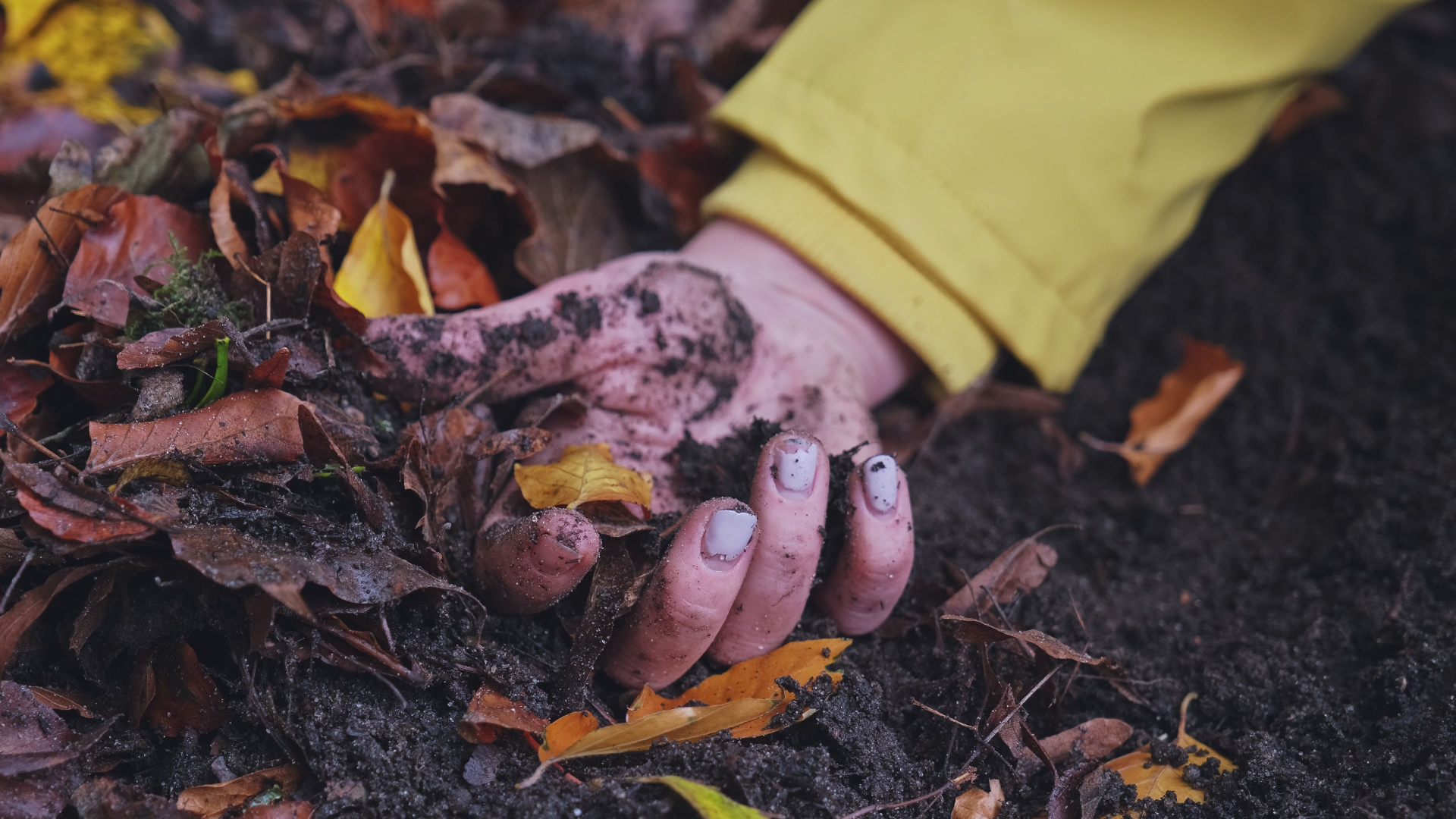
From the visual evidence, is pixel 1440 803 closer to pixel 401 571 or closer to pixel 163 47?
pixel 401 571

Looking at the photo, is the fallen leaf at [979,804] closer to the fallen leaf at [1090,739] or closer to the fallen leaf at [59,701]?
the fallen leaf at [1090,739]

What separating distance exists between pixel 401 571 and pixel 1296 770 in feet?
4.06

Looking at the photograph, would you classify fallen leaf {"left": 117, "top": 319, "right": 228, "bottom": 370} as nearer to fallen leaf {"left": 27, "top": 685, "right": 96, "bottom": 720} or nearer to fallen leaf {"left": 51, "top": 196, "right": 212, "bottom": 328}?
fallen leaf {"left": 51, "top": 196, "right": 212, "bottom": 328}

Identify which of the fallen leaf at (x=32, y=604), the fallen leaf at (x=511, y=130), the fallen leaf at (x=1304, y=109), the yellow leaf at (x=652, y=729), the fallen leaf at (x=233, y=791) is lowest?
the fallen leaf at (x=233, y=791)

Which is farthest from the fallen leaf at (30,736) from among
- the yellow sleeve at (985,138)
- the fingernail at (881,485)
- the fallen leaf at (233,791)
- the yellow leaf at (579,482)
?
the yellow sleeve at (985,138)

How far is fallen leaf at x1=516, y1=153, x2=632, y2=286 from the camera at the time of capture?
68.0 inches

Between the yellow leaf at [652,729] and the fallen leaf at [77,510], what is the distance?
1.78ft

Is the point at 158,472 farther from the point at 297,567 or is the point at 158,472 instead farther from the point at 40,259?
the point at 40,259

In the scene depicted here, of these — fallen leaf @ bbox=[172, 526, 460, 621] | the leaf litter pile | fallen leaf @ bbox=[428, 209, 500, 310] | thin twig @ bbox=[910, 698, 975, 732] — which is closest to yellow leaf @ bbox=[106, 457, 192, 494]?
the leaf litter pile

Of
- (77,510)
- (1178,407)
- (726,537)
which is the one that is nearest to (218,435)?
(77,510)

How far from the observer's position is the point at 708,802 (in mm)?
1054

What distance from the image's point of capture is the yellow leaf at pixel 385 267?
152cm

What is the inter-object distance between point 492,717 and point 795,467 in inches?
20.2

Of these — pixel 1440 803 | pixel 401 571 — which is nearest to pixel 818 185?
pixel 401 571
